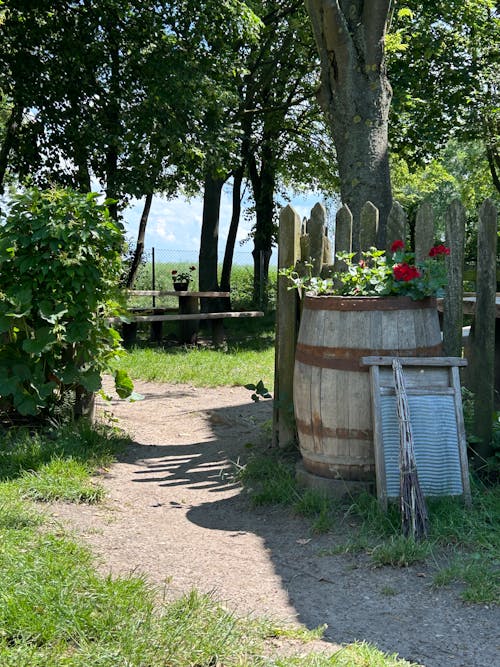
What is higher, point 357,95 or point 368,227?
point 357,95

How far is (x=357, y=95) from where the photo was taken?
671 centimetres

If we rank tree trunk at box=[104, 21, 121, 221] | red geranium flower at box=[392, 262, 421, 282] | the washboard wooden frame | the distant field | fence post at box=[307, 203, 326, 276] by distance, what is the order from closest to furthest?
1. the washboard wooden frame
2. red geranium flower at box=[392, 262, 421, 282]
3. fence post at box=[307, 203, 326, 276]
4. tree trunk at box=[104, 21, 121, 221]
5. the distant field

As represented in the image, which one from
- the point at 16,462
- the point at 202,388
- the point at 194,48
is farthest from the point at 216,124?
the point at 16,462

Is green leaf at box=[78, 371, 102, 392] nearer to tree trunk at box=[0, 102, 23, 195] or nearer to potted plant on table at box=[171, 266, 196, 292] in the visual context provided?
potted plant on table at box=[171, 266, 196, 292]

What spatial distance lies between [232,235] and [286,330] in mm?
14465

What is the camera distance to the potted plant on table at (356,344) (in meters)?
4.44

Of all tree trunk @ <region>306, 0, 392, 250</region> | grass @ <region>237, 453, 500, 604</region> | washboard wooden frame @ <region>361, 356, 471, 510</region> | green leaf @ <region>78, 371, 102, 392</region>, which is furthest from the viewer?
tree trunk @ <region>306, 0, 392, 250</region>

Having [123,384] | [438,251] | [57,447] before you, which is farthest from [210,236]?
[438,251]

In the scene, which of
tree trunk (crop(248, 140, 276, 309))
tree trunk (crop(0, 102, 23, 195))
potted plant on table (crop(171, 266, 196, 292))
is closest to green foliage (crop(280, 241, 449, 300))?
potted plant on table (crop(171, 266, 196, 292))

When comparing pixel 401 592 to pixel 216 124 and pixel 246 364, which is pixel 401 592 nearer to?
pixel 246 364

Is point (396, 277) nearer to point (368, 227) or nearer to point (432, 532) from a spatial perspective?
point (368, 227)

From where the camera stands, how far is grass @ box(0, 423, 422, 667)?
104 inches

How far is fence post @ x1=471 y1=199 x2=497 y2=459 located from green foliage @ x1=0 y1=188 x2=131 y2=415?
288cm

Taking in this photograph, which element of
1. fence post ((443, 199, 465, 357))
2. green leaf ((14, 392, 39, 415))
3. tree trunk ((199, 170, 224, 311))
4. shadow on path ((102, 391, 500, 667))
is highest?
tree trunk ((199, 170, 224, 311))
